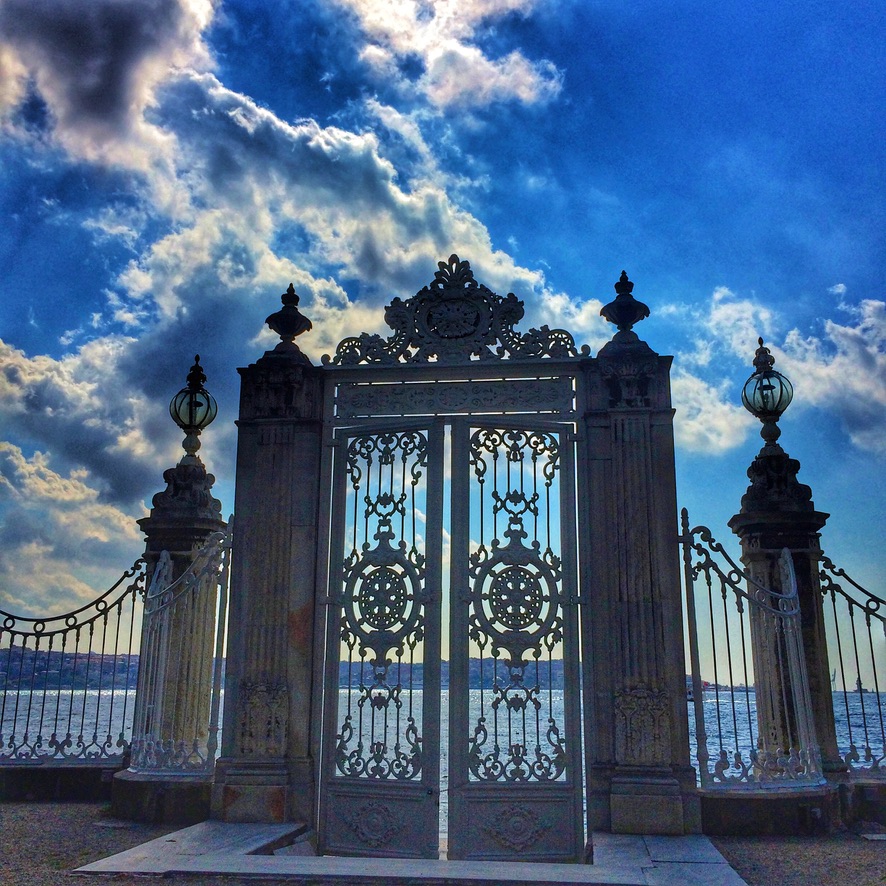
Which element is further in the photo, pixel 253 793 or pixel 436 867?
pixel 253 793

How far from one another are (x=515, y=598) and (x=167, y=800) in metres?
3.26

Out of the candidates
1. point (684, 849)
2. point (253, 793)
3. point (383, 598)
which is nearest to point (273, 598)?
point (383, 598)

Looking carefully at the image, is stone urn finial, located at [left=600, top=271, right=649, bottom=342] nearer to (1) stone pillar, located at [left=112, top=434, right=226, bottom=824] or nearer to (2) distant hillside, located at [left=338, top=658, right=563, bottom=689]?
(2) distant hillside, located at [left=338, top=658, right=563, bottom=689]

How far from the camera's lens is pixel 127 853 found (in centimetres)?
572

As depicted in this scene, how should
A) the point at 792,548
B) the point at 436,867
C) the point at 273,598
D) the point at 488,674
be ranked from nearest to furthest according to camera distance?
the point at 436,867 < the point at 488,674 < the point at 273,598 < the point at 792,548

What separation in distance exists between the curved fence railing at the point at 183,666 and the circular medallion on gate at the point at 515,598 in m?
2.30

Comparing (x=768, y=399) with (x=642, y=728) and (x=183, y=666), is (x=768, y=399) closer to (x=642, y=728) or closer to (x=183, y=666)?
Result: (x=642, y=728)

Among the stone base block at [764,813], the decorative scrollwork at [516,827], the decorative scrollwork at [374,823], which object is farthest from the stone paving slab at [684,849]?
the decorative scrollwork at [374,823]

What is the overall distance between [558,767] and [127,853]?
321 centimetres

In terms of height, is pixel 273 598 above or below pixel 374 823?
above

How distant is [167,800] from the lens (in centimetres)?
720

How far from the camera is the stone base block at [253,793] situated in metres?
7.05

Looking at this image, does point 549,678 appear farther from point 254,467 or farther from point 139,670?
point 139,670

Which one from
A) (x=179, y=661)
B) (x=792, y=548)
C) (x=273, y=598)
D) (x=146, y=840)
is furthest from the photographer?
(x=179, y=661)
